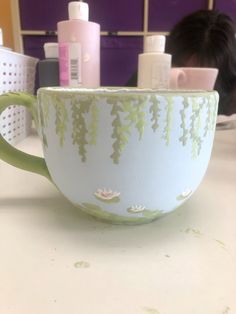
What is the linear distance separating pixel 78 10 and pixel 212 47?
1.74 ft

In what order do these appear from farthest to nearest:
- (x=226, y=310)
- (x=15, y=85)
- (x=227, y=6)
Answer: (x=227, y=6) → (x=15, y=85) → (x=226, y=310)

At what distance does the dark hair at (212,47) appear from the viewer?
87cm

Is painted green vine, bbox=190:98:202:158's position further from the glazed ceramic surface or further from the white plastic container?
the white plastic container

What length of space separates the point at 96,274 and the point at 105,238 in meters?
0.04

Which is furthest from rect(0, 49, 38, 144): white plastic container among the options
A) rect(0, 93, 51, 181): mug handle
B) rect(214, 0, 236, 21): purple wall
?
rect(214, 0, 236, 21): purple wall

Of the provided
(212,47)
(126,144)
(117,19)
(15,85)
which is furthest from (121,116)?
(117,19)

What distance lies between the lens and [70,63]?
18.3 inches

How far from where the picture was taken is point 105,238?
0.66 ft

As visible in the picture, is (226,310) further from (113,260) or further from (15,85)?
(15,85)

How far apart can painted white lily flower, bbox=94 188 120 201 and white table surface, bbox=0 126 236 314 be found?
30 mm

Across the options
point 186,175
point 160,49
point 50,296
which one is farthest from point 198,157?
point 160,49

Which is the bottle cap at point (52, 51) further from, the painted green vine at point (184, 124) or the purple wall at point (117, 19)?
the purple wall at point (117, 19)

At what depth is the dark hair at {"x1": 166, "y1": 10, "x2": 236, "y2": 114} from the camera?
87 cm

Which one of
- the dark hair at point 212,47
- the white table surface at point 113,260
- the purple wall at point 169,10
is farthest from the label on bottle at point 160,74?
the purple wall at point 169,10
